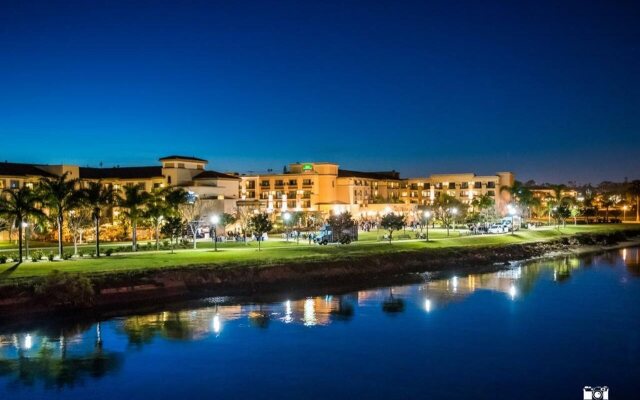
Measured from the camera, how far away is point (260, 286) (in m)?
40.8

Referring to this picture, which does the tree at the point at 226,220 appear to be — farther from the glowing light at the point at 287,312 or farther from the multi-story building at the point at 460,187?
the multi-story building at the point at 460,187

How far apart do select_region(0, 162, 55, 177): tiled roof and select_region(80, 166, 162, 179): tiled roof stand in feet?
18.1

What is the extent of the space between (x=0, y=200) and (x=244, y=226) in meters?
31.9

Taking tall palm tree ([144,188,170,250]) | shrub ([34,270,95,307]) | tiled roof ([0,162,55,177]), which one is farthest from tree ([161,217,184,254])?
tiled roof ([0,162,55,177])

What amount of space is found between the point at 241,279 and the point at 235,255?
5.96m

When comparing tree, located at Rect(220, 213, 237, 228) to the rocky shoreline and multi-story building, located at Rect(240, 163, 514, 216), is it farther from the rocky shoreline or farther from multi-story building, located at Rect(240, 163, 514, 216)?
multi-story building, located at Rect(240, 163, 514, 216)

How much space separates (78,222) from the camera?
5122 cm

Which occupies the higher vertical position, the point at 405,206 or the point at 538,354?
the point at 405,206

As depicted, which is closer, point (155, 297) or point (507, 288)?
point (155, 297)

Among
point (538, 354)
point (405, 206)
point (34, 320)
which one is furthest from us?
point (405, 206)

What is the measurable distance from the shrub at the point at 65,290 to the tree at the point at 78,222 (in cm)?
1235

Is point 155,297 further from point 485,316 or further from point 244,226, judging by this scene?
point 244,226

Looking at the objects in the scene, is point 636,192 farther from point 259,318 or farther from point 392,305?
point 259,318

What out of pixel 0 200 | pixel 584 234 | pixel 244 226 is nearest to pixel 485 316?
pixel 0 200
